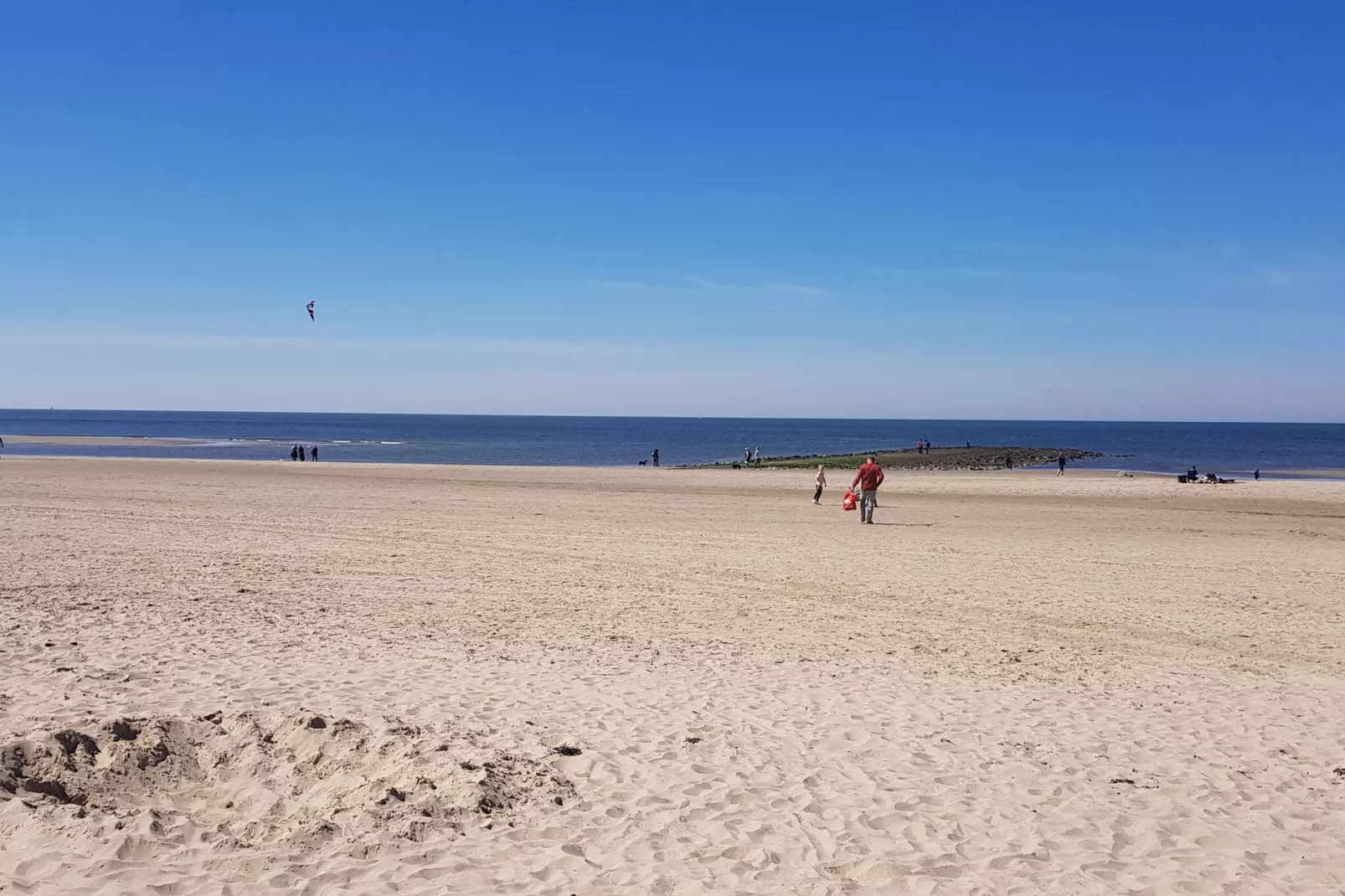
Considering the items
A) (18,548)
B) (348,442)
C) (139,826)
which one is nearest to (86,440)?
(348,442)

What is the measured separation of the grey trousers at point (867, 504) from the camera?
76.3ft

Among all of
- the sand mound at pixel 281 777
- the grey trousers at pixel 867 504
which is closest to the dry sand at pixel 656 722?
the sand mound at pixel 281 777

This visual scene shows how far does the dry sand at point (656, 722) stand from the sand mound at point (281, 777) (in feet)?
0.08

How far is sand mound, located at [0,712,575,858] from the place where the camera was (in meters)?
5.36

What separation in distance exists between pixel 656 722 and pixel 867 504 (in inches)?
666

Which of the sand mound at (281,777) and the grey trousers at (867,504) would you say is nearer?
the sand mound at (281,777)

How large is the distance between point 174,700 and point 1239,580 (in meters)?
15.2

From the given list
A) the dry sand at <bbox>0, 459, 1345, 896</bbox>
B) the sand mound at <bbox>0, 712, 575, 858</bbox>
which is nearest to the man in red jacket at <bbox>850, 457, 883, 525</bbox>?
the dry sand at <bbox>0, 459, 1345, 896</bbox>

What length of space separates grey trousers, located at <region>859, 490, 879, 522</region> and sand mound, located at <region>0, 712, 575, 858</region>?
17.7m

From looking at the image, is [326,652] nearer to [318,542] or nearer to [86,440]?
[318,542]

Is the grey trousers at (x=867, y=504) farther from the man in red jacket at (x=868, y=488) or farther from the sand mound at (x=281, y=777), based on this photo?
the sand mound at (x=281, y=777)

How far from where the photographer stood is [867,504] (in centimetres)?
2345

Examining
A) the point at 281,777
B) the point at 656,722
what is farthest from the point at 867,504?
the point at 281,777

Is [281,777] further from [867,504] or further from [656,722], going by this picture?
[867,504]
